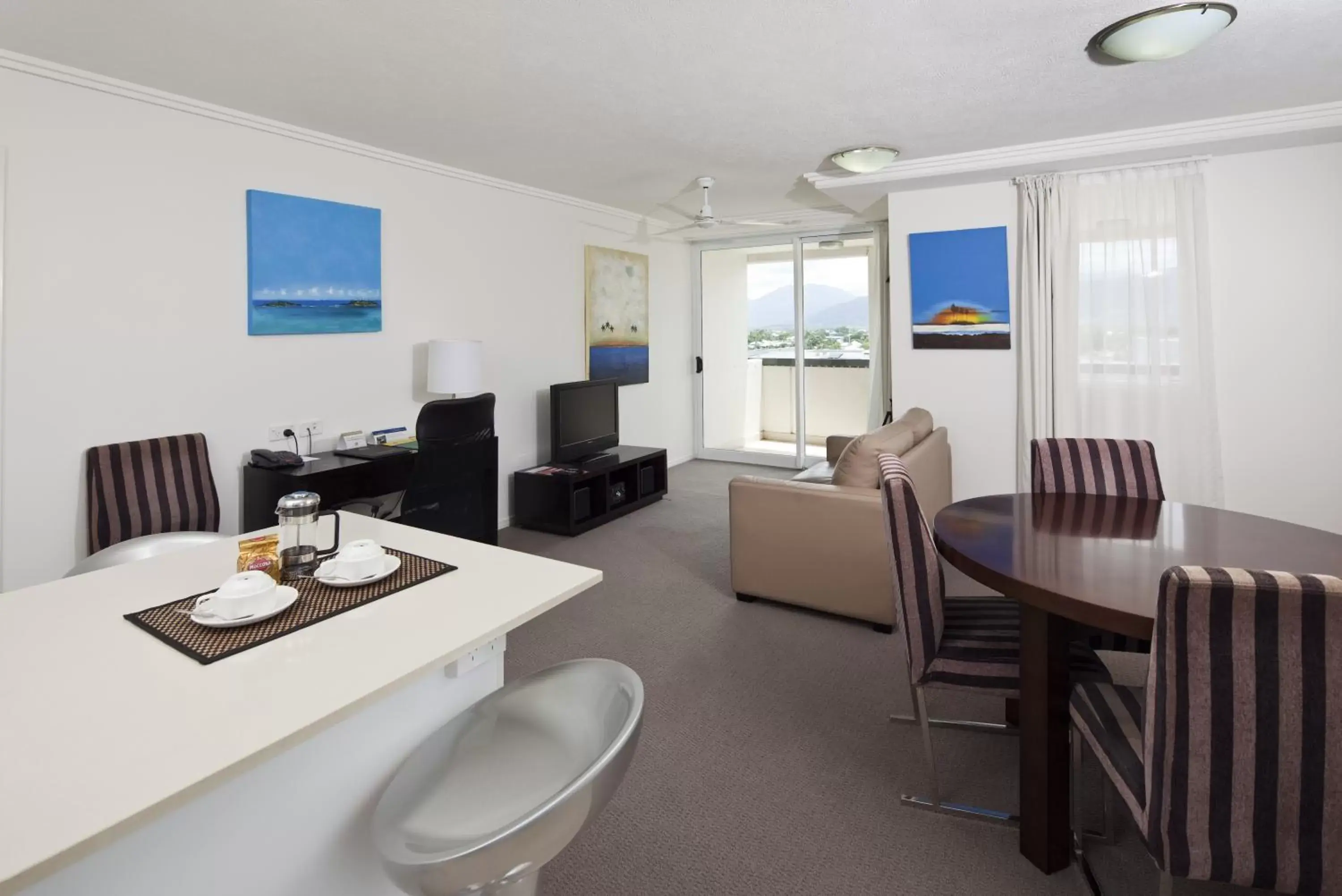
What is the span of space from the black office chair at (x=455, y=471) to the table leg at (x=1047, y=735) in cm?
230

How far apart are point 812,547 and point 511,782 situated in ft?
7.62

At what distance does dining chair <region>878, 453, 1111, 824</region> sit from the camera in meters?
1.91

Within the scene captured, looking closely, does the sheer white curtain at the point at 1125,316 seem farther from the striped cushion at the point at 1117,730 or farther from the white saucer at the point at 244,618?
the white saucer at the point at 244,618

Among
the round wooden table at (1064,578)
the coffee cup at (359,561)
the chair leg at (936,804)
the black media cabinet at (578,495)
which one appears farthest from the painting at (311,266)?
the chair leg at (936,804)

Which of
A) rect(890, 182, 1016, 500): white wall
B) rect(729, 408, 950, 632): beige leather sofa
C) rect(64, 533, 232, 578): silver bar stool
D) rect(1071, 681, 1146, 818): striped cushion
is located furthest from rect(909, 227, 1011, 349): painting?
rect(64, 533, 232, 578): silver bar stool

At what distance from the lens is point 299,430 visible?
375 cm

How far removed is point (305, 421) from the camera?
3779 mm

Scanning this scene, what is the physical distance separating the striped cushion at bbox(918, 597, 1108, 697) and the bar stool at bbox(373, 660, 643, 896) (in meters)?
1.10

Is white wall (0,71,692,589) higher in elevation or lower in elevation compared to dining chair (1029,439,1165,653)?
higher

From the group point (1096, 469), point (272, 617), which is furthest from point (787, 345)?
point (272, 617)

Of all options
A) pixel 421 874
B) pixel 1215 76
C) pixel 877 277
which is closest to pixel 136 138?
pixel 421 874

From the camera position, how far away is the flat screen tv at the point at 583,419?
500 cm

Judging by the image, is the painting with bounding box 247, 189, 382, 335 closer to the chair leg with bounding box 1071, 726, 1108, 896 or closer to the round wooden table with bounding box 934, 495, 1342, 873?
the round wooden table with bounding box 934, 495, 1342, 873

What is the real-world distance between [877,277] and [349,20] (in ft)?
15.7
